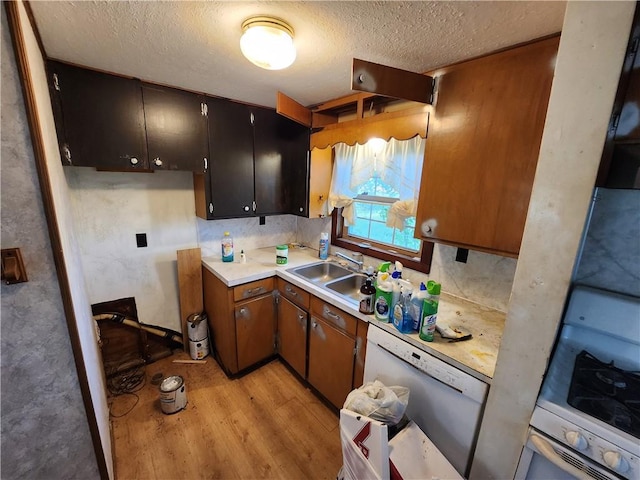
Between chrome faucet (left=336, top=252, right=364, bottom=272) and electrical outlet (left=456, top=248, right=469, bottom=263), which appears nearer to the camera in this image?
electrical outlet (left=456, top=248, right=469, bottom=263)

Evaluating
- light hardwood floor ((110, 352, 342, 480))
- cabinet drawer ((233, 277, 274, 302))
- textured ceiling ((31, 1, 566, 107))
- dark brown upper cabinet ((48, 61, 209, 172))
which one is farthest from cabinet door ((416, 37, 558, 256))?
dark brown upper cabinet ((48, 61, 209, 172))

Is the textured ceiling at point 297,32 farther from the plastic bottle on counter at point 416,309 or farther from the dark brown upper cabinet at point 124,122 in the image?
the plastic bottle on counter at point 416,309

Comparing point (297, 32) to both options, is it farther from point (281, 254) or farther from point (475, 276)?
point (475, 276)

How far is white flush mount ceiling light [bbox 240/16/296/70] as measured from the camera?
3.33ft

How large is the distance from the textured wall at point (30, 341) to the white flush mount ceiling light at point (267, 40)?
28.1 inches

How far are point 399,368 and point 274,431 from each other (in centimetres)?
103

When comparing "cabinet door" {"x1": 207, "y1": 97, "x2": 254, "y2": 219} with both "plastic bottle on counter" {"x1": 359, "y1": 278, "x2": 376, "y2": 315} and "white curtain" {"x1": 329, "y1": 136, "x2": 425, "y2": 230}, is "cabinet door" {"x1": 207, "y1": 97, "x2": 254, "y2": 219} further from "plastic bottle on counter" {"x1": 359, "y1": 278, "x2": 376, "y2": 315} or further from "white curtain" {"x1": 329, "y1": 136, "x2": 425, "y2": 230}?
"plastic bottle on counter" {"x1": 359, "y1": 278, "x2": 376, "y2": 315}

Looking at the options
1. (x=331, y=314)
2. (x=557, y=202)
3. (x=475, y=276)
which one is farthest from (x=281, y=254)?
(x=557, y=202)

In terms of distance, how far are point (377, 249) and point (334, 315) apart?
69cm

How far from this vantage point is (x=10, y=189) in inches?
29.7

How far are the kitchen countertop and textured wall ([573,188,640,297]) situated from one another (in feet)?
1.50

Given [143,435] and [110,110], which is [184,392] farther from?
[110,110]

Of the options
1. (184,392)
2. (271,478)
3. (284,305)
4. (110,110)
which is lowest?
(271,478)

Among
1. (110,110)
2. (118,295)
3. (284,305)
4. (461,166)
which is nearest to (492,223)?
(461,166)
